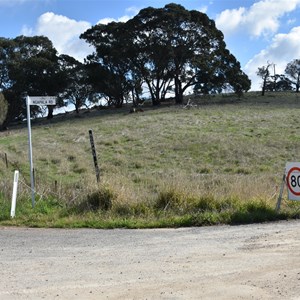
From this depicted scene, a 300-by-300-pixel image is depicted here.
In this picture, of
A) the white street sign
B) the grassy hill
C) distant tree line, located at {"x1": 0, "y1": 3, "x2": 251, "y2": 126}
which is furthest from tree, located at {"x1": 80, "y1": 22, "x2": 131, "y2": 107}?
the white street sign

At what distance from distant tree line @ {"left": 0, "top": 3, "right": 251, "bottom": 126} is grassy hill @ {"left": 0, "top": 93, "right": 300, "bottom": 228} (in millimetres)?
12822

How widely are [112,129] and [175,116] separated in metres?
9.55

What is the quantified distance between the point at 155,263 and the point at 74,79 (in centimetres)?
6699

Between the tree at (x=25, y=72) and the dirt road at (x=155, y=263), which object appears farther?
the tree at (x=25, y=72)

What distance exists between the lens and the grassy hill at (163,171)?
A: 10.3 m

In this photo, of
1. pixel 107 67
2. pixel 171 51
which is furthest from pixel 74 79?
pixel 171 51

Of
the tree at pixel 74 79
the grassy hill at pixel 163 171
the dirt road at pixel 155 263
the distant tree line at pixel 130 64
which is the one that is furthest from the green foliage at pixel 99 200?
the tree at pixel 74 79

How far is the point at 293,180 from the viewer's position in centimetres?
1037

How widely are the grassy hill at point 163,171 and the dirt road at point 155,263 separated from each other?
1.37 meters

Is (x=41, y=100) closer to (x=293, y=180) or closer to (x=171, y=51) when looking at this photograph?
(x=293, y=180)

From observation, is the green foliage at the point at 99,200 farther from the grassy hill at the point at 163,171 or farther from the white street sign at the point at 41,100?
the white street sign at the point at 41,100

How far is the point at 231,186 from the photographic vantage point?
38.1 ft

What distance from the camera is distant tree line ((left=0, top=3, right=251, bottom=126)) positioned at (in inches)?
2365

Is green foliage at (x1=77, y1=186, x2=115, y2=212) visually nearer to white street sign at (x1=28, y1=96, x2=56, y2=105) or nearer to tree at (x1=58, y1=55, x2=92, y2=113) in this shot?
white street sign at (x1=28, y1=96, x2=56, y2=105)
